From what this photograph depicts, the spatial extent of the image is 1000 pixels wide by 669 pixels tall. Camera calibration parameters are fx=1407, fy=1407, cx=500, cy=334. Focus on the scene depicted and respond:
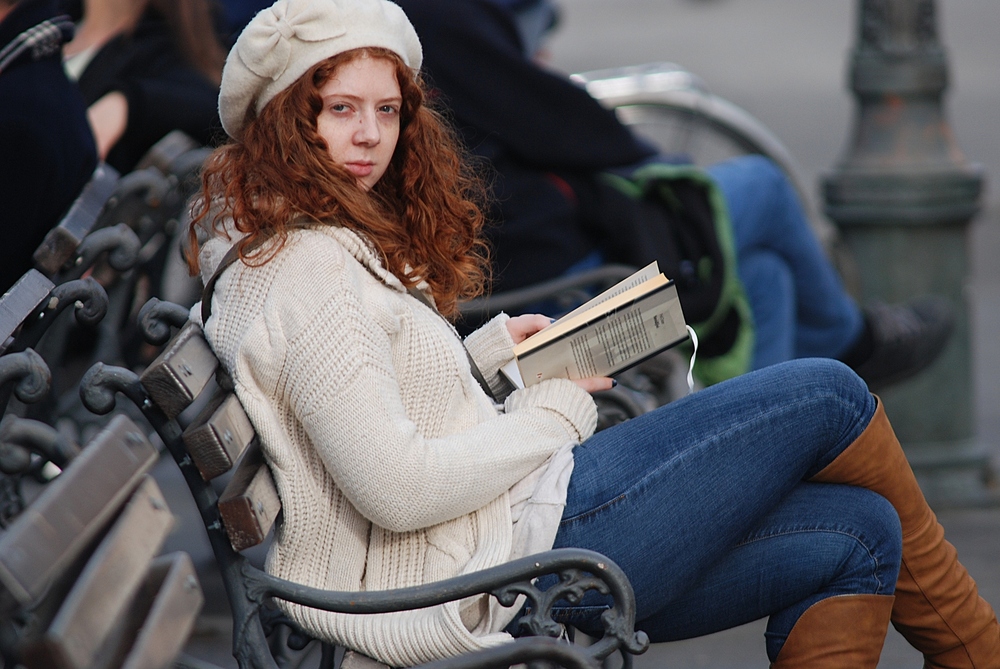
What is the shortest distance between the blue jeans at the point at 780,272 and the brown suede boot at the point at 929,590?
6.15ft

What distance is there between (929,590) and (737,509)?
0.48m

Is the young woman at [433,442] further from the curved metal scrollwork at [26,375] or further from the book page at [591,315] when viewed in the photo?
the curved metal scrollwork at [26,375]

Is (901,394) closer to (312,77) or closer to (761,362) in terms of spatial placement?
(761,362)

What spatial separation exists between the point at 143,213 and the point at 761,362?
77.4 inches

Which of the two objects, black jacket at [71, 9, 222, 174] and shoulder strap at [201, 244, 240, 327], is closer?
shoulder strap at [201, 244, 240, 327]

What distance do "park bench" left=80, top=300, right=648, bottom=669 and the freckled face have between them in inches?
16.1

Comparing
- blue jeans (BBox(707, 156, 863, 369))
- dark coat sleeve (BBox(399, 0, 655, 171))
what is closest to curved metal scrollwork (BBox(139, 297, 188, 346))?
dark coat sleeve (BBox(399, 0, 655, 171))

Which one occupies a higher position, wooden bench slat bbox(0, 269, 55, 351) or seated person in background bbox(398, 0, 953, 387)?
wooden bench slat bbox(0, 269, 55, 351)

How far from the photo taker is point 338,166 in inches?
90.7

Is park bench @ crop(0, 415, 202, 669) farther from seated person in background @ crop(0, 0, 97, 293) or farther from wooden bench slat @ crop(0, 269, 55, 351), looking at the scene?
seated person in background @ crop(0, 0, 97, 293)

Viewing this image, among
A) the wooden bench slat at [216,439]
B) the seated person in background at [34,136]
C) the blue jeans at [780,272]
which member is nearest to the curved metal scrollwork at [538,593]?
the wooden bench slat at [216,439]

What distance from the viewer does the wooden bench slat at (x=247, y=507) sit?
1.99 m

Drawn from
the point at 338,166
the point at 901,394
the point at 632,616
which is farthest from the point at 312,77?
the point at 901,394

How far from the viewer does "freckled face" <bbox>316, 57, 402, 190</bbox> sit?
7.50 feet
